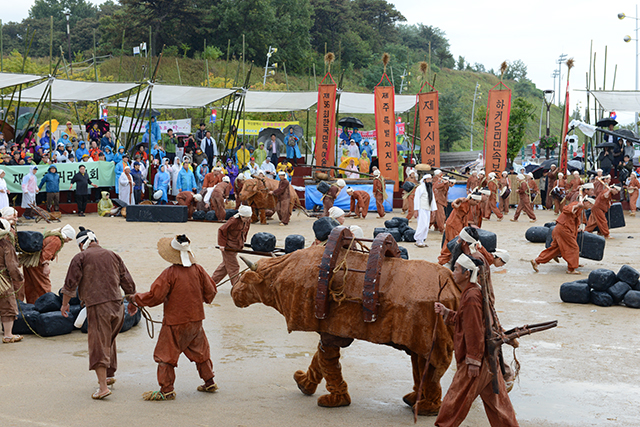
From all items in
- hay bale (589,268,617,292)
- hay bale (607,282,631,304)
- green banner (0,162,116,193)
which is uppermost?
green banner (0,162,116,193)

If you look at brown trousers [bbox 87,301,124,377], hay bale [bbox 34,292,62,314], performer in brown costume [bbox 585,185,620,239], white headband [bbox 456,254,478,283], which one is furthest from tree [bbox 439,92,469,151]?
white headband [bbox 456,254,478,283]

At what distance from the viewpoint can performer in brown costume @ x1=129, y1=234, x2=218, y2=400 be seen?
5.96 metres

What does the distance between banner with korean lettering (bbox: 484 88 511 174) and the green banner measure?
42.0 ft

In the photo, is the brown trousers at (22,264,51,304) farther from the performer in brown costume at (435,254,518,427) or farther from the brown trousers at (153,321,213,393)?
the performer in brown costume at (435,254,518,427)

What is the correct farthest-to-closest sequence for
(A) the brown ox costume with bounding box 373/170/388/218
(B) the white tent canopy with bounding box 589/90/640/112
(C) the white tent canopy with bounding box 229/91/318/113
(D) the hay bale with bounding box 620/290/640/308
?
(C) the white tent canopy with bounding box 229/91/318/113 → (B) the white tent canopy with bounding box 589/90/640/112 → (A) the brown ox costume with bounding box 373/170/388/218 → (D) the hay bale with bounding box 620/290/640/308

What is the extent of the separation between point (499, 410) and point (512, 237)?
12.9 metres

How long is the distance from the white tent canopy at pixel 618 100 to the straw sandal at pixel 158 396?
24.7 metres

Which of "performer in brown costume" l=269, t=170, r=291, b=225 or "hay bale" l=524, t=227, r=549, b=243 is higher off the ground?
"performer in brown costume" l=269, t=170, r=291, b=225

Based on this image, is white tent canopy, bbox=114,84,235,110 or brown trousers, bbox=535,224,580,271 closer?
brown trousers, bbox=535,224,580,271

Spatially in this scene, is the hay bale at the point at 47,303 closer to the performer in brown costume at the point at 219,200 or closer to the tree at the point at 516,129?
the performer in brown costume at the point at 219,200

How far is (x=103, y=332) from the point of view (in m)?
6.15

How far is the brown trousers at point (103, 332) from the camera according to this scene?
595cm

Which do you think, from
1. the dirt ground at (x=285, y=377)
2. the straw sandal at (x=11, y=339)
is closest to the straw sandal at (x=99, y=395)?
the dirt ground at (x=285, y=377)

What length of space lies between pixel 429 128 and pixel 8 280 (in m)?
17.3
